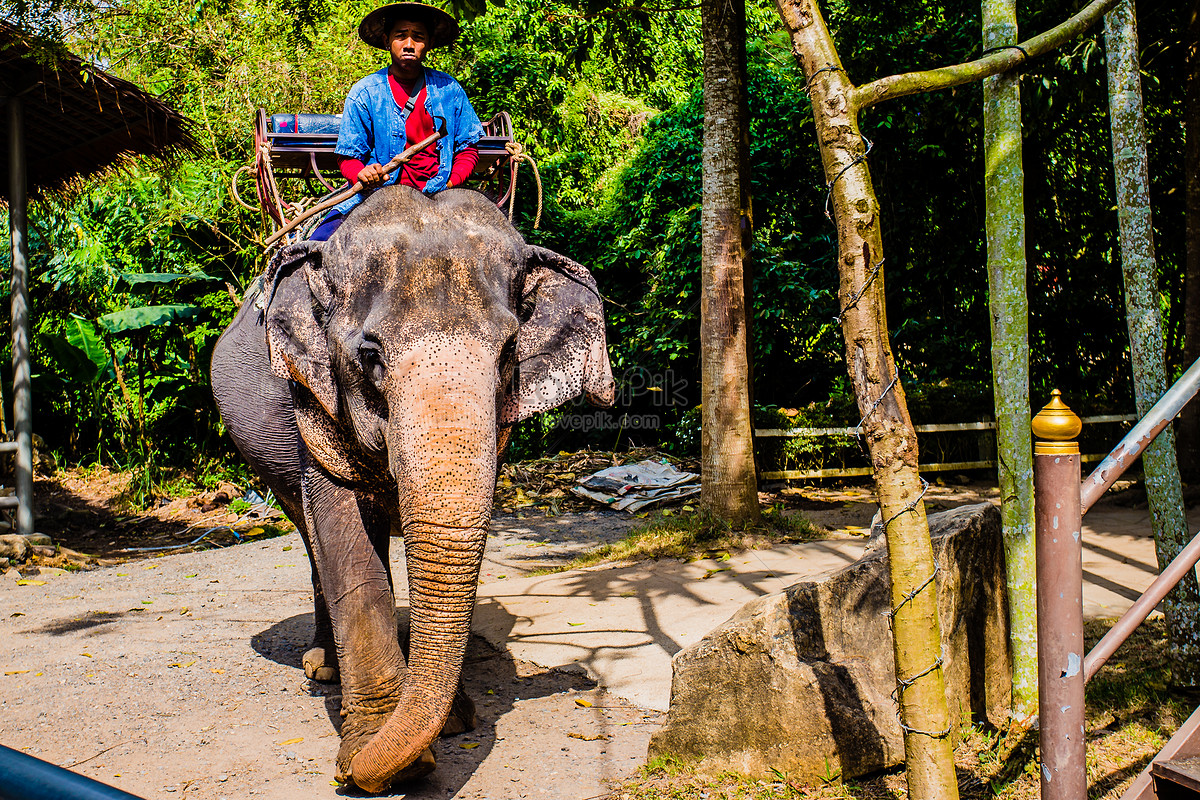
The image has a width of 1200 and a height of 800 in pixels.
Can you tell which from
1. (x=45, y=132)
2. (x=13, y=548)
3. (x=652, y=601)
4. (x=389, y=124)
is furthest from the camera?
(x=45, y=132)

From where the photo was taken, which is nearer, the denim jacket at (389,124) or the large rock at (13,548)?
the denim jacket at (389,124)

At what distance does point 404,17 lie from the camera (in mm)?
3914

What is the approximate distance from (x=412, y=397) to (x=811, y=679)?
1.66 meters

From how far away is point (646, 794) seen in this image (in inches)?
120

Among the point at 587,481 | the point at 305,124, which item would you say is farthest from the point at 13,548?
the point at 587,481

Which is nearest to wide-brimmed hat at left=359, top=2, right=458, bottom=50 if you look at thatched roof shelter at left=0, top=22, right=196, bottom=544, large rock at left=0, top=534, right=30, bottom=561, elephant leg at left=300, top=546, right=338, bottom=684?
elephant leg at left=300, top=546, right=338, bottom=684

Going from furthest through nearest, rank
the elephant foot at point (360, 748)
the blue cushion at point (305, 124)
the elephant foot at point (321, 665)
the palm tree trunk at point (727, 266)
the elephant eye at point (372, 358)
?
the palm tree trunk at point (727, 266) < the blue cushion at point (305, 124) < the elephant foot at point (321, 665) < the elephant foot at point (360, 748) < the elephant eye at point (372, 358)

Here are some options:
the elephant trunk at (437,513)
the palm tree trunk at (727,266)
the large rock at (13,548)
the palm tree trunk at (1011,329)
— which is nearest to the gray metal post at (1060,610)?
the palm tree trunk at (1011,329)

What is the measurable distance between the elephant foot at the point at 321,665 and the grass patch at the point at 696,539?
227cm

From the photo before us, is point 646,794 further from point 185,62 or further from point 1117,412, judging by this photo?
point 185,62

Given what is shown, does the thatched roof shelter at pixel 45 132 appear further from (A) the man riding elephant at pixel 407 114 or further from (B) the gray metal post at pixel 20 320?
(A) the man riding elephant at pixel 407 114

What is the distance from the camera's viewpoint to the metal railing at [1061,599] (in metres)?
2.00

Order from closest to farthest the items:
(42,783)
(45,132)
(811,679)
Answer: (42,783) → (811,679) → (45,132)

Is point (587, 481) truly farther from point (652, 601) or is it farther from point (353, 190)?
point (353, 190)
